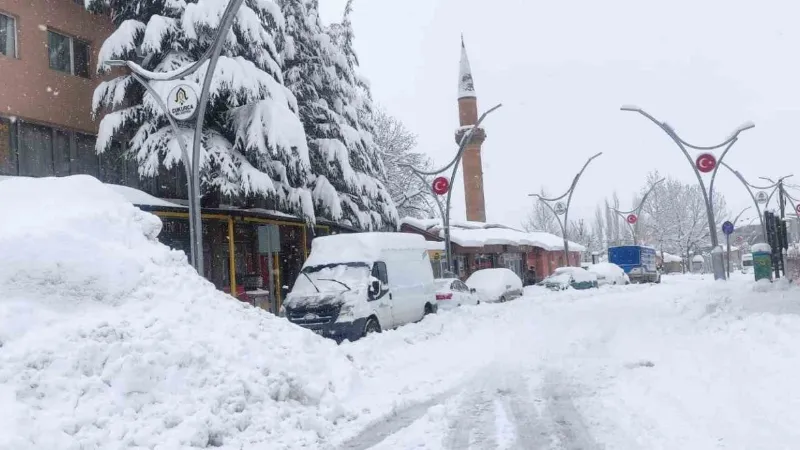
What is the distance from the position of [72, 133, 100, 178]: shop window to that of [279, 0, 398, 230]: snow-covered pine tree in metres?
7.14

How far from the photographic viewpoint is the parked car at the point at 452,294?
2044 cm

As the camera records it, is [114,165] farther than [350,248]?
Yes

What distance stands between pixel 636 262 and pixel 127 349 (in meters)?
39.5

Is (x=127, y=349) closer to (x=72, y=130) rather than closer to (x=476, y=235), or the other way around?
(x=72, y=130)

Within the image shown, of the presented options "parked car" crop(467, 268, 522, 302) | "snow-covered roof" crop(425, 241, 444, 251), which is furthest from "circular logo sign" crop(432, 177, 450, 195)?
"snow-covered roof" crop(425, 241, 444, 251)

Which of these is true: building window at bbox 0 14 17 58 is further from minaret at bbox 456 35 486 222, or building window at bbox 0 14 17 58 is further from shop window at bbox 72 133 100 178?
minaret at bbox 456 35 486 222

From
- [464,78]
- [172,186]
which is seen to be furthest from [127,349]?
[464,78]

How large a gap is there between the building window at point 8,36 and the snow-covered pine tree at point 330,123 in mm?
8611

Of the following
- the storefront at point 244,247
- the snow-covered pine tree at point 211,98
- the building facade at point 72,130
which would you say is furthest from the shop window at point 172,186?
the snow-covered pine tree at point 211,98

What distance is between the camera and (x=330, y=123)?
24.5 m

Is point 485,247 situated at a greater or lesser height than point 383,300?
greater

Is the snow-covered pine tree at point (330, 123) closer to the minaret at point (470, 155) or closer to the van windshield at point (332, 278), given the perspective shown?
the van windshield at point (332, 278)

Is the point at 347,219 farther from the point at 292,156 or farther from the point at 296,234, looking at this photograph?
the point at 292,156

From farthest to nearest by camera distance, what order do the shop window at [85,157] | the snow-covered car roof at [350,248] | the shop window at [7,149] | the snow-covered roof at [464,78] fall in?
the snow-covered roof at [464,78] → the shop window at [85,157] → the shop window at [7,149] → the snow-covered car roof at [350,248]
